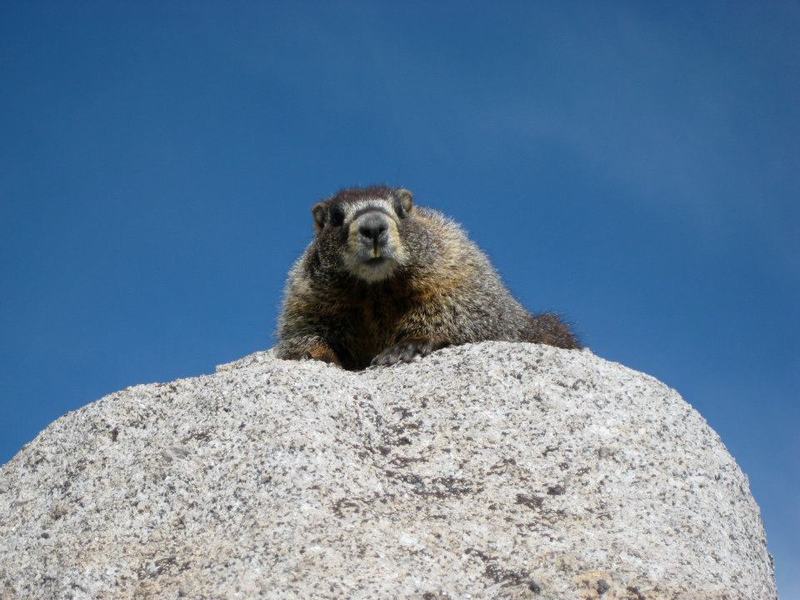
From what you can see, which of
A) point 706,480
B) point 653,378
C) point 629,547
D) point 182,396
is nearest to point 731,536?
point 706,480

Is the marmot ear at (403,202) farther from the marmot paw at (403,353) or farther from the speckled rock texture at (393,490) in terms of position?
the speckled rock texture at (393,490)

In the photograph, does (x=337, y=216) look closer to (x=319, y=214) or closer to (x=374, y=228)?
(x=319, y=214)

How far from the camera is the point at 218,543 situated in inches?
206

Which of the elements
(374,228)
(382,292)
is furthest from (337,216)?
(382,292)

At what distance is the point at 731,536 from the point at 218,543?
3178 mm

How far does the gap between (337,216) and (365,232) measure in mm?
622

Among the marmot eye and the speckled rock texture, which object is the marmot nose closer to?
the marmot eye

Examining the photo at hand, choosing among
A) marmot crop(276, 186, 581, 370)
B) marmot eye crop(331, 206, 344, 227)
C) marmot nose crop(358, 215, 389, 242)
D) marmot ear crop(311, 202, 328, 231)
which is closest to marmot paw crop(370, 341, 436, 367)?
marmot crop(276, 186, 581, 370)

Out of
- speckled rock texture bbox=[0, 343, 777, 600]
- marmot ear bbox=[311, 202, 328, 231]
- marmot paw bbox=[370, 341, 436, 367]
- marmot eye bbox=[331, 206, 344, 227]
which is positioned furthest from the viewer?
marmot ear bbox=[311, 202, 328, 231]

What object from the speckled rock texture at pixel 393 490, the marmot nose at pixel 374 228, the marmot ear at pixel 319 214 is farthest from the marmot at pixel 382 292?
the speckled rock texture at pixel 393 490

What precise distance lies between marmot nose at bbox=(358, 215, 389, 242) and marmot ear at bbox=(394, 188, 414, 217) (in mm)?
688

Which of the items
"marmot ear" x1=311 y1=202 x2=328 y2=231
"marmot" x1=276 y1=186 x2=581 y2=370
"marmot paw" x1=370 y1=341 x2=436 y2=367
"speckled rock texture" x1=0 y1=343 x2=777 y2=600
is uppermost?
"marmot ear" x1=311 y1=202 x2=328 y2=231

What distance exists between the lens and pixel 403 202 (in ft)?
29.3

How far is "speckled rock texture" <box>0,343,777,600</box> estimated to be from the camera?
4980mm
